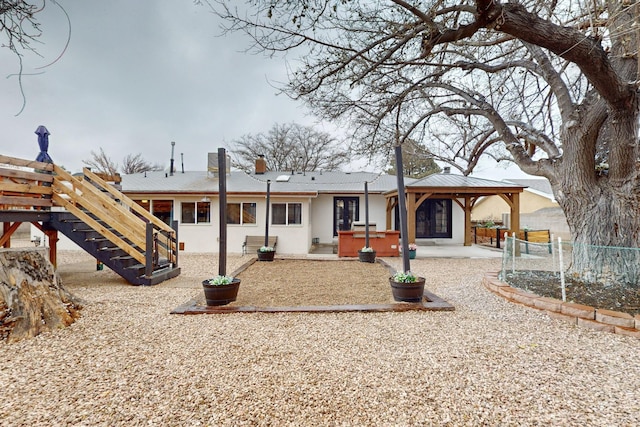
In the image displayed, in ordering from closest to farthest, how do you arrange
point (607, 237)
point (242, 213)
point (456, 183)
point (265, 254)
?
1. point (607, 237)
2. point (265, 254)
3. point (456, 183)
4. point (242, 213)

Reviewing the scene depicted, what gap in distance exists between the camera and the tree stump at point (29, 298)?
10.1 feet

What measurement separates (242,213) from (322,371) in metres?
9.43

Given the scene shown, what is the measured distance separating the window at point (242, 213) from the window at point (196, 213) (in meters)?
0.80

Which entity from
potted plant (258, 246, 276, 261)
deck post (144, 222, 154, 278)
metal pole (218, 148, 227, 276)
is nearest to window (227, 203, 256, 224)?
potted plant (258, 246, 276, 261)

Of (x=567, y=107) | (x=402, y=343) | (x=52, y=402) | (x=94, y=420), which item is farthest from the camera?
(x=567, y=107)

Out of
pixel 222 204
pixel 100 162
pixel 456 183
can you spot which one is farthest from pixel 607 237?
pixel 100 162

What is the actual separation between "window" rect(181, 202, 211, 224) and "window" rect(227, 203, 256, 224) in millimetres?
805

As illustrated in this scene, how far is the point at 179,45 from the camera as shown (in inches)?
286

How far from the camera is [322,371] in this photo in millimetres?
2387

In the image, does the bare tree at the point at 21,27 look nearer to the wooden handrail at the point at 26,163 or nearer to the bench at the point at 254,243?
the wooden handrail at the point at 26,163

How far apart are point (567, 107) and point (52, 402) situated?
6.86 meters

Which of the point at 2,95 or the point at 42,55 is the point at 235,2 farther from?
the point at 2,95

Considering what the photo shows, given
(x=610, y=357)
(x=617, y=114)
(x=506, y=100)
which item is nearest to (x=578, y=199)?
(x=617, y=114)

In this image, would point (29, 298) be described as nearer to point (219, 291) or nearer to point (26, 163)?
point (219, 291)
